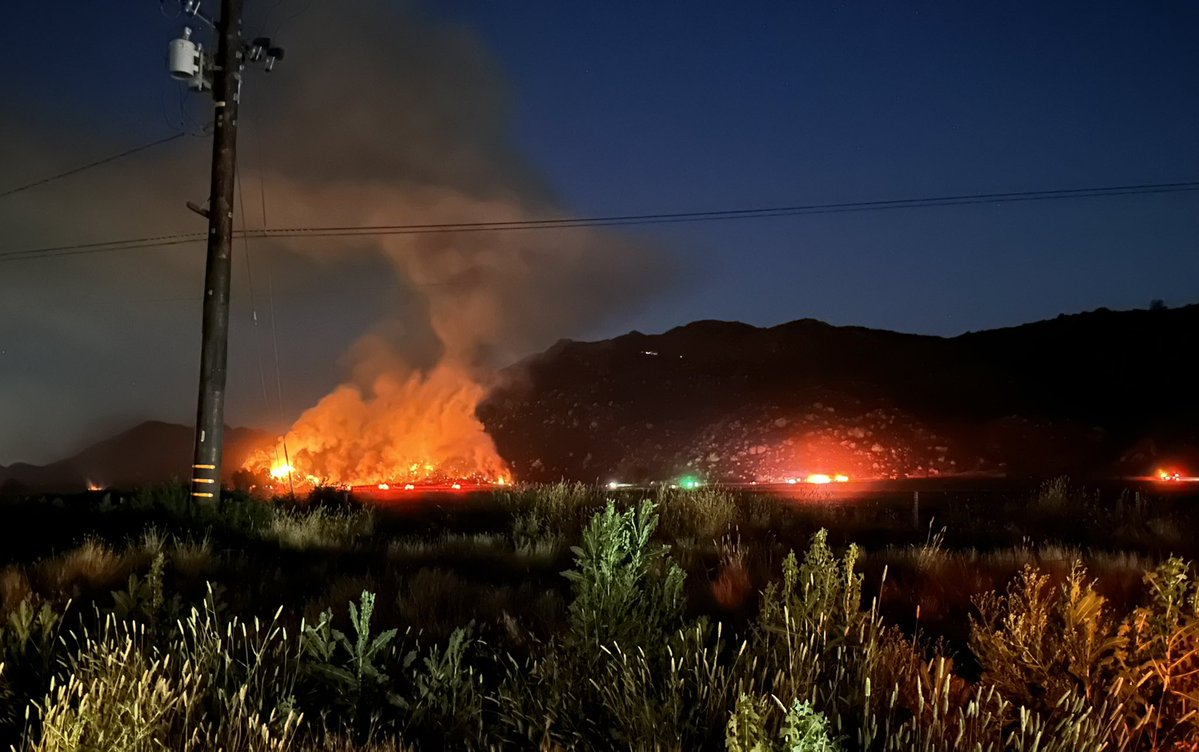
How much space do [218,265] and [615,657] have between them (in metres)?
11.7

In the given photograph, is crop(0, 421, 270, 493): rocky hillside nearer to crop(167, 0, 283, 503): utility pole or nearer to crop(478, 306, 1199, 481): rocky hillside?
crop(478, 306, 1199, 481): rocky hillside

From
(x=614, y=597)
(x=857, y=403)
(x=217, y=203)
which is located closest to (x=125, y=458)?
(x=857, y=403)

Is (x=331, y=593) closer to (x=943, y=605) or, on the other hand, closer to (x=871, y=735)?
(x=943, y=605)

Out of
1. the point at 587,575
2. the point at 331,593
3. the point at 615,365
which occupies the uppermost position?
the point at 615,365

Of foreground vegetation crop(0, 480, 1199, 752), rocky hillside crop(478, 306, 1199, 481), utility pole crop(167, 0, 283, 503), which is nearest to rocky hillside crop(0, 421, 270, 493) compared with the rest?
rocky hillside crop(478, 306, 1199, 481)

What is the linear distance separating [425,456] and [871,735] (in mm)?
35879

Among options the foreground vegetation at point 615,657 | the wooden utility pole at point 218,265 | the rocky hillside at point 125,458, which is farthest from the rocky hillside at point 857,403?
the rocky hillside at point 125,458

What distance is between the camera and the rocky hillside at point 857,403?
37.5 m

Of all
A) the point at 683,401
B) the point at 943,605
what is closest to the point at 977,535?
the point at 943,605

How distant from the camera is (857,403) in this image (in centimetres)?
4247

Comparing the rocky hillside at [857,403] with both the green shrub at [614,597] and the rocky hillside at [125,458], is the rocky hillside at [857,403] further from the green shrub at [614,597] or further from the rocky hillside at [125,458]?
the rocky hillside at [125,458]

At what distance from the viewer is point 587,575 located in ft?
20.5

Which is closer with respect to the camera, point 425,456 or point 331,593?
point 331,593

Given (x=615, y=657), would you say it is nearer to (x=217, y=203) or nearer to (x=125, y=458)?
(x=217, y=203)
